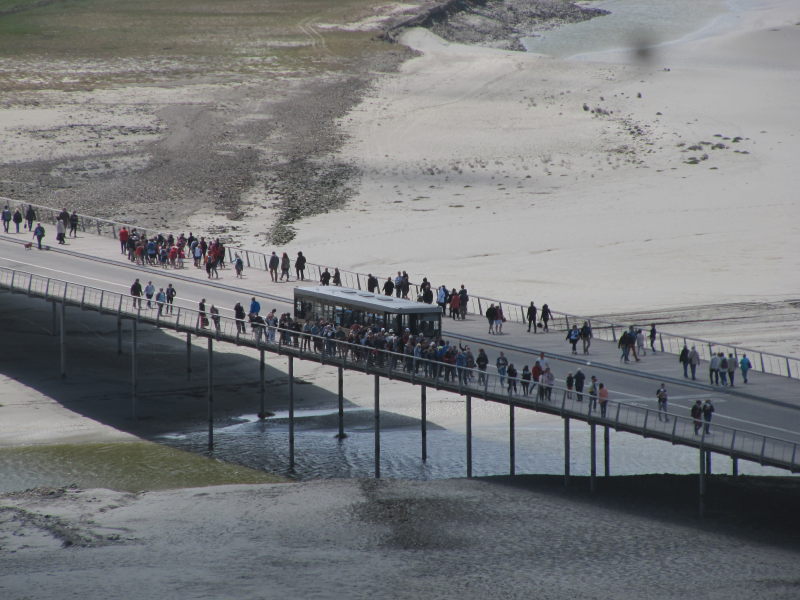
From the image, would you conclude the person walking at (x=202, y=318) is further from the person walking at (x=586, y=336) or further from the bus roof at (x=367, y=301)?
the person walking at (x=586, y=336)

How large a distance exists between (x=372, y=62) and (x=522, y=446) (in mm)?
60021

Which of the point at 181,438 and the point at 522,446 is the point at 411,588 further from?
the point at 181,438

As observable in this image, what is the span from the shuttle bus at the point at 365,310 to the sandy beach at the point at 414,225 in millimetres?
4337

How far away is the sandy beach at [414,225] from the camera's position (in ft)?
96.7

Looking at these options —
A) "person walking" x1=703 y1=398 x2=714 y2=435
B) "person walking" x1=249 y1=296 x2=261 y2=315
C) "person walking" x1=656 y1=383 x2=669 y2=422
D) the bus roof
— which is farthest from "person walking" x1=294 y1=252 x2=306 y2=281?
"person walking" x1=703 y1=398 x2=714 y2=435

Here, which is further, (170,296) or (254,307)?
(170,296)

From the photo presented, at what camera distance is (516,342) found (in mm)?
39062

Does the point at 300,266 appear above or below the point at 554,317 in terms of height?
above

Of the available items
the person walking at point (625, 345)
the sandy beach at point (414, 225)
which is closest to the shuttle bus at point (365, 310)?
the sandy beach at point (414, 225)

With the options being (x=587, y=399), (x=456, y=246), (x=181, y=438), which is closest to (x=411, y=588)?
(x=587, y=399)

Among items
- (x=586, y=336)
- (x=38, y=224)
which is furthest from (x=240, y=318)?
(x=38, y=224)

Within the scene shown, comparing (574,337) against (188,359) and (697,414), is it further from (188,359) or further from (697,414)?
(188,359)

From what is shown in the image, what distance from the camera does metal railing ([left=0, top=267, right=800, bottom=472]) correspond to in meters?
29.8

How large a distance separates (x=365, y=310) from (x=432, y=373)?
10.9 ft
